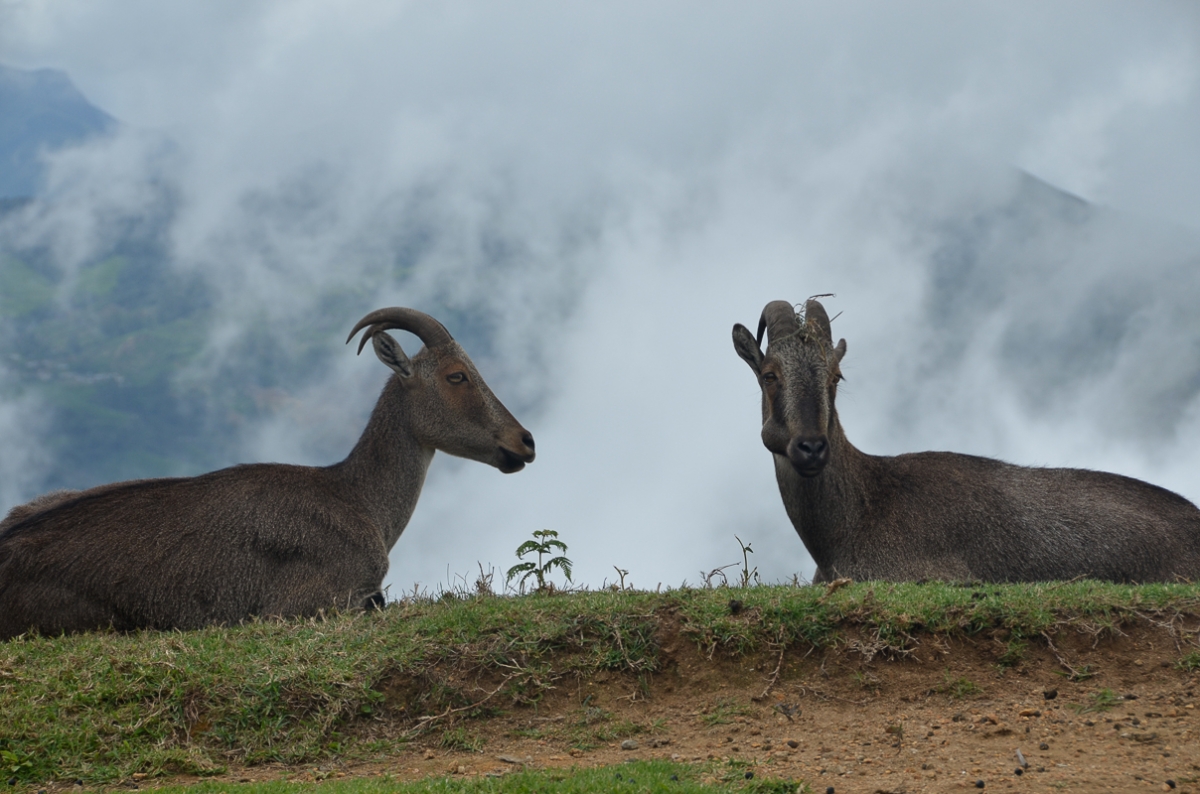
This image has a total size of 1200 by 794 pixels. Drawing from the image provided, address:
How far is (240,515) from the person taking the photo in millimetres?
10781

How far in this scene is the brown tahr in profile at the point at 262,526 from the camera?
32.9 ft

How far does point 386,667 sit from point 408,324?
534 cm

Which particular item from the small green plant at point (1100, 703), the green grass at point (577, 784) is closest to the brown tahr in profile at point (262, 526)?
the green grass at point (577, 784)

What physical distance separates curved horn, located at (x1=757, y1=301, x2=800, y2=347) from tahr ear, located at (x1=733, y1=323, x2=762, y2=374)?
18 cm

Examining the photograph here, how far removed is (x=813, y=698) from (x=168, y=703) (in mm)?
4426

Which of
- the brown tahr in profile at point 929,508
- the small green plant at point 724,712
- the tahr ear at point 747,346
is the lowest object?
the small green plant at point 724,712

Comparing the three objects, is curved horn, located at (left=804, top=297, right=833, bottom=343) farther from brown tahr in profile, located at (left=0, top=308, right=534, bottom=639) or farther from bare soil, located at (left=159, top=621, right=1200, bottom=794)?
bare soil, located at (left=159, top=621, right=1200, bottom=794)

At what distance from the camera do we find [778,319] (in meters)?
11.2

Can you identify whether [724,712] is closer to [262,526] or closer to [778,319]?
[778,319]

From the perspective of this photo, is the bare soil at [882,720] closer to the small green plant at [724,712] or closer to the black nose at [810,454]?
the small green plant at [724,712]

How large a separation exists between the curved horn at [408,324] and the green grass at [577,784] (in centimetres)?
639

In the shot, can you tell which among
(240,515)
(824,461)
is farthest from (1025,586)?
(240,515)

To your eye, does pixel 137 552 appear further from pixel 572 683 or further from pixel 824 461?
pixel 824 461

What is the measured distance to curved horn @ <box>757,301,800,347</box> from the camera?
1110 centimetres
